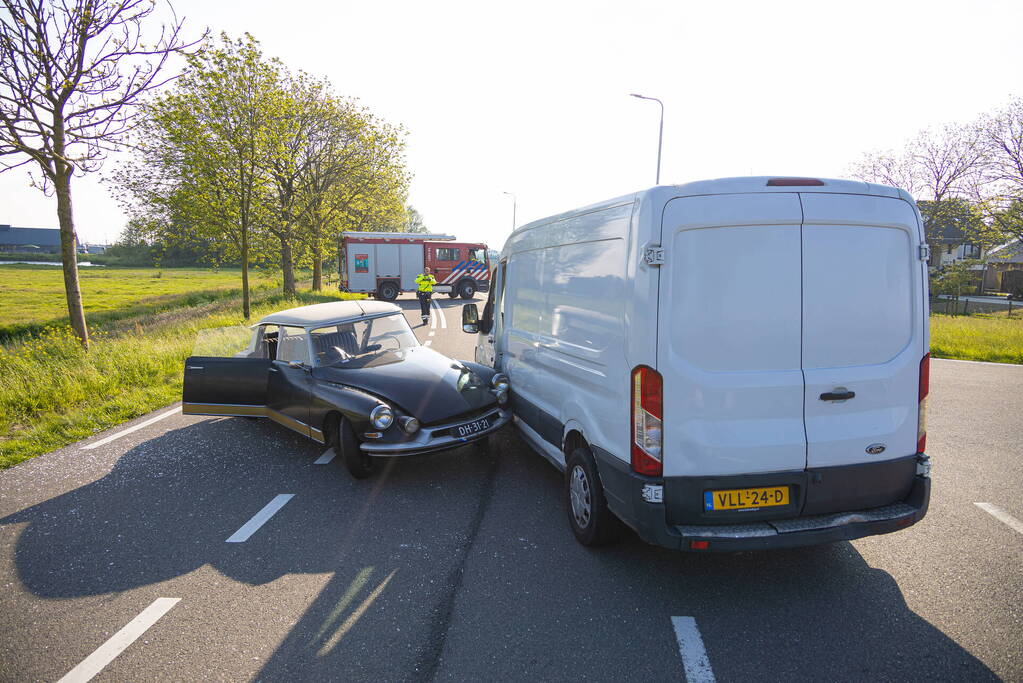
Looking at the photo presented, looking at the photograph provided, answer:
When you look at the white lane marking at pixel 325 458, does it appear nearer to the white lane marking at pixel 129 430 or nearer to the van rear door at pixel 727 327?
the white lane marking at pixel 129 430

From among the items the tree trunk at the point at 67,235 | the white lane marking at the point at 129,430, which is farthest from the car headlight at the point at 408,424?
the tree trunk at the point at 67,235

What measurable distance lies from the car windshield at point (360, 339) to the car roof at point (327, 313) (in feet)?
0.27

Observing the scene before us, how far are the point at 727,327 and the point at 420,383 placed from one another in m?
3.10

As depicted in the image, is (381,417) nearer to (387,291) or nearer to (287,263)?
(287,263)

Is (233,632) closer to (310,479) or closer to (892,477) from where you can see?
(310,479)

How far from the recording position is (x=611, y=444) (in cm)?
333

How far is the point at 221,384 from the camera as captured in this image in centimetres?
562

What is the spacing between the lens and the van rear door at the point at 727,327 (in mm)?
2910

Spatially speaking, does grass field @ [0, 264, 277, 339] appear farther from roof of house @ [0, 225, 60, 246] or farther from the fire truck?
roof of house @ [0, 225, 60, 246]

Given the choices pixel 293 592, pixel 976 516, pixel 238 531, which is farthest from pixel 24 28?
pixel 976 516

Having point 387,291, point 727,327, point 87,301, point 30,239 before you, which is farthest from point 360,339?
point 30,239

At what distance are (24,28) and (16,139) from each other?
1.66 metres

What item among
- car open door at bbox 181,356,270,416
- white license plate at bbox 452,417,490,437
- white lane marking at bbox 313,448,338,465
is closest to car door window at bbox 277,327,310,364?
car open door at bbox 181,356,270,416

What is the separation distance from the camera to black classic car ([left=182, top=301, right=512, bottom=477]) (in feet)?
15.8
